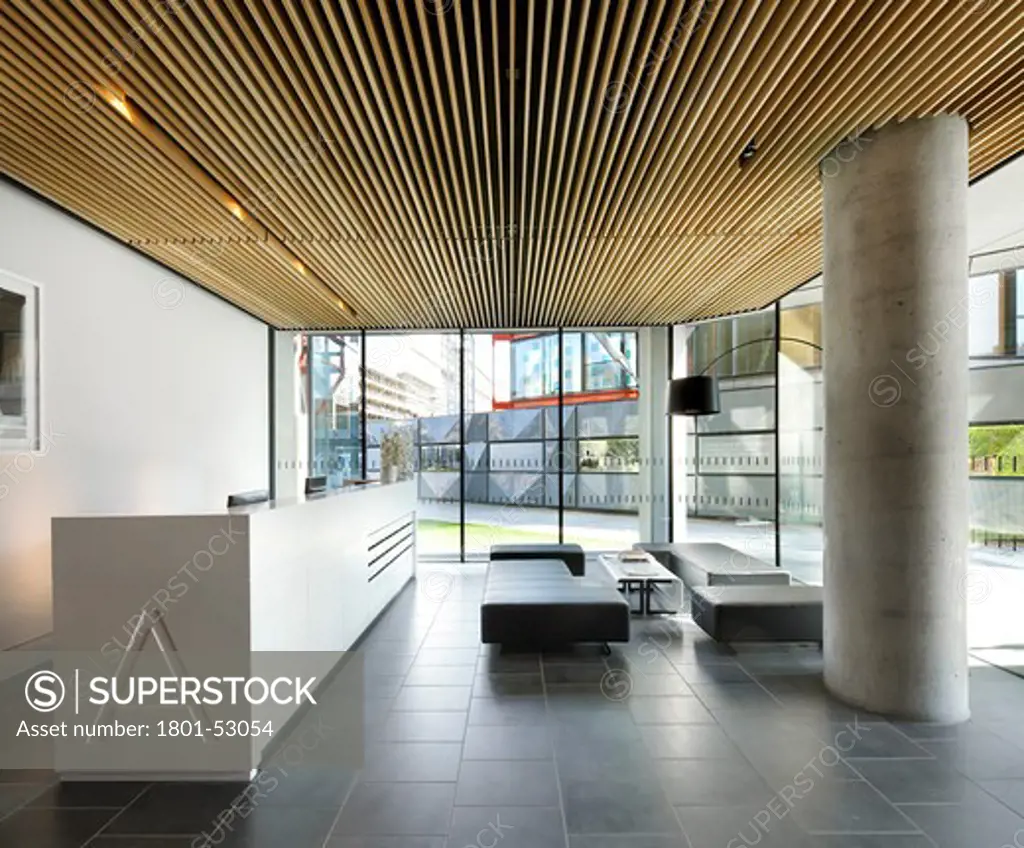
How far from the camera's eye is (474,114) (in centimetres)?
387

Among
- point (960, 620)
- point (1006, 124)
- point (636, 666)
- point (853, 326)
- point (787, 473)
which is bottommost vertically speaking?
point (636, 666)

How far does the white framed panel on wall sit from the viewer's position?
14.7 feet

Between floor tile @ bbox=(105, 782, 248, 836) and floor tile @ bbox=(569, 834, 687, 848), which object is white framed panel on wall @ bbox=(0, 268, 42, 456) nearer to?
floor tile @ bbox=(105, 782, 248, 836)

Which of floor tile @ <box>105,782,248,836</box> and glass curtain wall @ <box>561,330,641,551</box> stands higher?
glass curtain wall @ <box>561,330,641,551</box>

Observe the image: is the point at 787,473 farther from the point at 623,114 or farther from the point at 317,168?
the point at 317,168

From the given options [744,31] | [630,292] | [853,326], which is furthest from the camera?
[630,292]

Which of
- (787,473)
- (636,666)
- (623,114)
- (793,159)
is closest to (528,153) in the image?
(623,114)

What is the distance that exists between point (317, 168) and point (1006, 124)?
4411 mm

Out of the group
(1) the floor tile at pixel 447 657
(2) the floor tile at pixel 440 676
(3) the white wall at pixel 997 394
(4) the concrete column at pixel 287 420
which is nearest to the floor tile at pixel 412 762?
(2) the floor tile at pixel 440 676

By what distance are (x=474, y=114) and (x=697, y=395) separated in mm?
4366

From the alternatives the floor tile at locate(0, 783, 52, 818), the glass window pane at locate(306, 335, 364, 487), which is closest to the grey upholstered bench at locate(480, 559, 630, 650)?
the floor tile at locate(0, 783, 52, 818)

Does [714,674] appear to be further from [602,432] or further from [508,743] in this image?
[602,432]

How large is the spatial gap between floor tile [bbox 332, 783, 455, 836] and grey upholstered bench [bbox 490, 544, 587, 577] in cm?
456

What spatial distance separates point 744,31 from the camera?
3072mm
